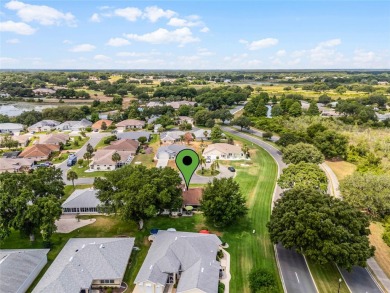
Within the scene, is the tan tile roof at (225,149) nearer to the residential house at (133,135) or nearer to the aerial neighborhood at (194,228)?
the aerial neighborhood at (194,228)

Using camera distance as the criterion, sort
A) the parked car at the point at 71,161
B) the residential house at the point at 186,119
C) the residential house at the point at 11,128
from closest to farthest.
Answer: the parked car at the point at 71,161
the residential house at the point at 11,128
the residential house at the point at 186,119

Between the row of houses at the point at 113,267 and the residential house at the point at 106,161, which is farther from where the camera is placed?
the residential house at the point at 106,161

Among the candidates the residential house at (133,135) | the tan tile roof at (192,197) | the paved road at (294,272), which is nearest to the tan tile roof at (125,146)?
the residential house at (133,135)

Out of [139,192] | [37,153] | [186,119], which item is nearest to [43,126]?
[37,153]

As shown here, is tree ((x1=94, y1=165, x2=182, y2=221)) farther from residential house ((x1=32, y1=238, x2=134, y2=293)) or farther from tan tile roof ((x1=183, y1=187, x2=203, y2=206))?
tan tile roof ((x1=183, y1=187, x2=203, y2=206))

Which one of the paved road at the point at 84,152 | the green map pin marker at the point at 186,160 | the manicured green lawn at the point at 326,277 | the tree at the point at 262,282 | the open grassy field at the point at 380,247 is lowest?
the open grassy field at the point at 380,247

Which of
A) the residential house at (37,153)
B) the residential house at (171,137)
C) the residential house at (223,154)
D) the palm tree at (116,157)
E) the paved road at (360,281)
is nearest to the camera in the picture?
the paved road at (360,281)
